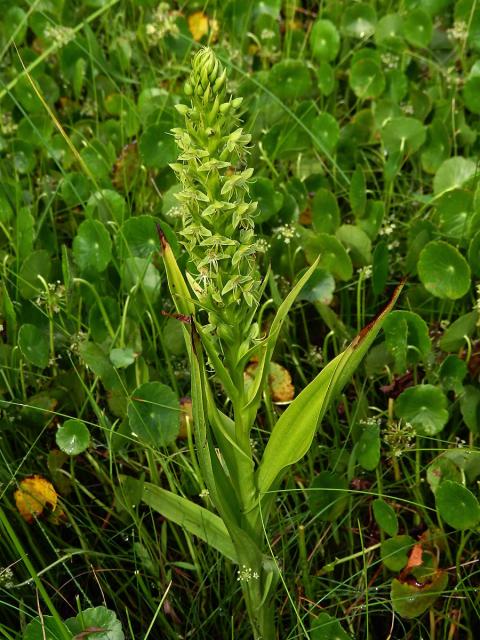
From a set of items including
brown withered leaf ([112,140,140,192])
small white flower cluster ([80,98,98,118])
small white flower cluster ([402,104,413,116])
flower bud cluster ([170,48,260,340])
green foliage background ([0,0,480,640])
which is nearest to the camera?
flower bud cluster ([170,48,260,340])

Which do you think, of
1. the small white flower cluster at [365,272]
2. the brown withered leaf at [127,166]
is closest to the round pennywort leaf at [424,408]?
the small white flower cluster at [365,272]

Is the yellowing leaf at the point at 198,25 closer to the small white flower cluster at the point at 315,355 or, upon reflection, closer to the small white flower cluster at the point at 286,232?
the small white flower cluster at the point at 286,232

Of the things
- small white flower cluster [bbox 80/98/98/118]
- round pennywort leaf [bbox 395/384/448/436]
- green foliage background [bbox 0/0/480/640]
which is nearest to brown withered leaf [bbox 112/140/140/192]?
green foliage background [bbox 0/0/480/640]

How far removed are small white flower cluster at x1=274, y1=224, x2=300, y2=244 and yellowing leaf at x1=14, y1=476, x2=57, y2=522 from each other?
0.76 meters

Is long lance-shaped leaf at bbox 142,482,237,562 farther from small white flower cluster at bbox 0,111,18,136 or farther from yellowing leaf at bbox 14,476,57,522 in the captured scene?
small white flower cluster at bbox 0,111,18,136

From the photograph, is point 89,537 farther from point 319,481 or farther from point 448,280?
point 448,280

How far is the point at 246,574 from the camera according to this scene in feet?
4.47

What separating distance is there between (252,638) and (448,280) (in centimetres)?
84

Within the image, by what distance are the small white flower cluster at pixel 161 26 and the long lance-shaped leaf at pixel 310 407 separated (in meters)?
1.53

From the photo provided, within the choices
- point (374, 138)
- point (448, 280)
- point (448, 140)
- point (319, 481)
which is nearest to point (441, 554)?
point (319, 481)

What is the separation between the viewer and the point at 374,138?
8.04 ft

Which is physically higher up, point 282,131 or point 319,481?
point 282,131

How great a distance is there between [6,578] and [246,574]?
0.49 meters

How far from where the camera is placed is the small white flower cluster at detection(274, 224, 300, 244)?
192cm
